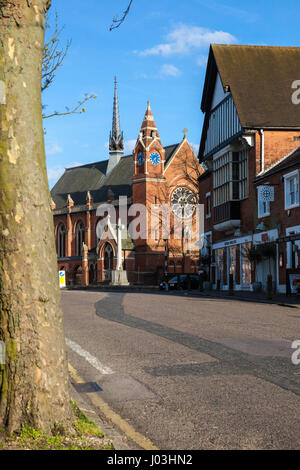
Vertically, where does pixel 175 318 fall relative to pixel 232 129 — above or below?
below

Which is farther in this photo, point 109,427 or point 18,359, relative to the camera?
point 109,427

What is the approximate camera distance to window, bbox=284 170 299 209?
88.3 ft

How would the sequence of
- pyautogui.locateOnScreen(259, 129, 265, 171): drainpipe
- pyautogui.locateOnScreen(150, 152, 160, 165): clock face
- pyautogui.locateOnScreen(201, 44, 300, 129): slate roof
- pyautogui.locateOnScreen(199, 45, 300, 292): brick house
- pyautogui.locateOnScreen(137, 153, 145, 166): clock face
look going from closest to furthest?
1. pyautogui.locateOnScreen(199, 45, 300, 292): brick house
2. pyautogui.locateOnScreen(259, 129, 265, 171): drainpipe
3. pyautogui.locateOnScreen(201, 44, 300, 129): slate roof
4. pyautogui.locateOnScreen(150, 152, 160, 165): clock face
5. pyautogui.locateOnScreen(137, 153, 145, 166): clock face

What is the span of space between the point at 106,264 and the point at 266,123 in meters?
45.0

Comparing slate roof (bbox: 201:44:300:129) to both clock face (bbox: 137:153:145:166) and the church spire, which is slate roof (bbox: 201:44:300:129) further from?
the church spire

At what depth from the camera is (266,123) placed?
32500 mm

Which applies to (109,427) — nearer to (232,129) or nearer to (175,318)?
(175,318)

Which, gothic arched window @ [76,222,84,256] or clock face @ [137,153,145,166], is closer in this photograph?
clock face @ [137,153,145,166]

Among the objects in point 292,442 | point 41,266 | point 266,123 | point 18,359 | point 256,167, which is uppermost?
point 266,123

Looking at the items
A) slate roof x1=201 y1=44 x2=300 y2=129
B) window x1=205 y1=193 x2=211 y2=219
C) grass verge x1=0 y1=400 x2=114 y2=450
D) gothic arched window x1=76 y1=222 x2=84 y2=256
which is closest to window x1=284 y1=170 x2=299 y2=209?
slate roof x1=201 y1=44 x2=300 y2=129

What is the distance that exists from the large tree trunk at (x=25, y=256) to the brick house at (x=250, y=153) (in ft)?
78.1

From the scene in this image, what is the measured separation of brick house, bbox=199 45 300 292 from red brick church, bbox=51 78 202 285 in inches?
955

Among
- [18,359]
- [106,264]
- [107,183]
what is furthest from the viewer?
[107,183]

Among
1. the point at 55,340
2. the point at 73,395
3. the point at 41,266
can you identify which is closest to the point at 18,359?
the point at 55,340
